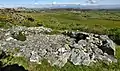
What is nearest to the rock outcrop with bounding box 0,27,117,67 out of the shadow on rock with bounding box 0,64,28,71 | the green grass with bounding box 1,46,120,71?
the green grass with bounding box 1,46,120,71

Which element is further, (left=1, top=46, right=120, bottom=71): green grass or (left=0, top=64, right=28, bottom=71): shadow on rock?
(left=0, top=64, right=28, bottom=71): shadow on rock

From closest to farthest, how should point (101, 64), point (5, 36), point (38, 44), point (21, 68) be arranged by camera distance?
1. point (21, 68)
2. point (101, 64)
3. point (38, 44)
4. point (5, 36)

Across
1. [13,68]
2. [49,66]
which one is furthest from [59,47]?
[13,68]

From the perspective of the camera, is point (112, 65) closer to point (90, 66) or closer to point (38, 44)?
point (90, 66)

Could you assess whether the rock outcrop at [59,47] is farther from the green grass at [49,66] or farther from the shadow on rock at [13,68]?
the shadow on rock at [13,68]

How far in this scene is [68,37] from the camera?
36.5 metres

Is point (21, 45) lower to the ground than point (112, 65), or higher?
higher

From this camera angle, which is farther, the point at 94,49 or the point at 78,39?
the point at 78,39

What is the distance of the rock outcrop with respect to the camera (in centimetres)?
3012

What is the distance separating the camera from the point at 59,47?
105 feet

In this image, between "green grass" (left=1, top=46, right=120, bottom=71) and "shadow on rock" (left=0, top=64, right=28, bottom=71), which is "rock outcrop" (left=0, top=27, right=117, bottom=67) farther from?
"shadow on rock" (left=0, top=64, right=28, bottom=71)

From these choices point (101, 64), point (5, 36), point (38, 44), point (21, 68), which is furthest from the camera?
point (5, 36)

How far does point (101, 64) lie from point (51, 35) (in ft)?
32.7

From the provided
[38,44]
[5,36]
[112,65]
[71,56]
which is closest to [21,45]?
[38,44]
